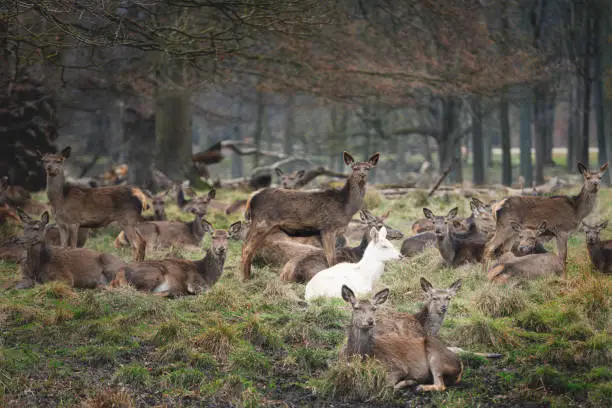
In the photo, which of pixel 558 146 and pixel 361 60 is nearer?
pixel 361 60

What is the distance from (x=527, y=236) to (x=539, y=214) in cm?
52

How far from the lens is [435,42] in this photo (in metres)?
22.1

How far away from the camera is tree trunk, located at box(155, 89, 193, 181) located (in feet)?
74.4

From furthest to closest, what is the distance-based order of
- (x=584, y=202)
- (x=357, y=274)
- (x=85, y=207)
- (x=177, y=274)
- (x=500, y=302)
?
(x=85, y=207) < (x=584, y=202) < (x=177, y=274) < (x=357, y=274) < (x=500, y=302)

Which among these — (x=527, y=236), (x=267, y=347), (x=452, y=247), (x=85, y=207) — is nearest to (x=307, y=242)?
(x=452, y=247)

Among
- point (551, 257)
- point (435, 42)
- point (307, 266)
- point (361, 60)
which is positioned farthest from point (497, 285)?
point (435, 42)

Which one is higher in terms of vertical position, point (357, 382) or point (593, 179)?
point (593, 179)

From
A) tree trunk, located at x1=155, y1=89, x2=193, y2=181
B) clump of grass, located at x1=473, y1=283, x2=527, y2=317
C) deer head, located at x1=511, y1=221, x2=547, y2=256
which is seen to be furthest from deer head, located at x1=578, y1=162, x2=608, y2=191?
tree trunk, located at x1=155, y1=89, x2=193, y2=181

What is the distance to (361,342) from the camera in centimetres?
725

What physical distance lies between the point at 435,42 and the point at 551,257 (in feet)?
39.2

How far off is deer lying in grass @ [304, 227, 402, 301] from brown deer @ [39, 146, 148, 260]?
3.63 metres

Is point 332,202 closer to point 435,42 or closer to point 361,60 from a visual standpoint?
point 361,60

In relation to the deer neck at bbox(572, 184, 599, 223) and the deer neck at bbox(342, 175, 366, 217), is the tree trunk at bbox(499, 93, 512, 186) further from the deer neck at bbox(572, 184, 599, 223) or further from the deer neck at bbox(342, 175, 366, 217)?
the deer neck at bbox(342, 175, 366, 217)

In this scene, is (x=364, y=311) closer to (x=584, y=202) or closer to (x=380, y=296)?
(x=380, y=296)
